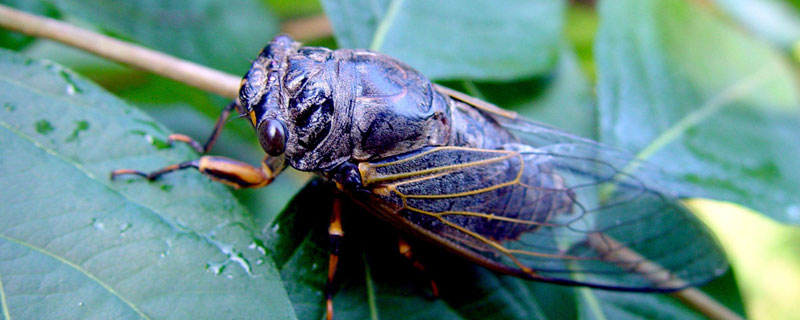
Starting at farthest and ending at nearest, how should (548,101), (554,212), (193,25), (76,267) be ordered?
(193,25)
(548,101)
(554,212)
(76,267)

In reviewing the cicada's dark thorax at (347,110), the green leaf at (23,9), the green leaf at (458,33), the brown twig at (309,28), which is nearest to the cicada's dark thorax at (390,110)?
the cicada's dark thorax at (347,110)

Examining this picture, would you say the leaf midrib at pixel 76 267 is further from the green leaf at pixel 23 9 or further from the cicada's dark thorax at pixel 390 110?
the green leaf at pixel 23 9

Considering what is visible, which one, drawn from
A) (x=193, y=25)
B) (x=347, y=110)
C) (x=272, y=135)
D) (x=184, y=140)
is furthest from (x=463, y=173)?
(x=193, y=25)

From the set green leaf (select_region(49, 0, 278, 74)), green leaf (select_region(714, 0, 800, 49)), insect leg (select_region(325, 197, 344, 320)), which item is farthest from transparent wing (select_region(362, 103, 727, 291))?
green leaf (select_region(714, 0, 800, 49))

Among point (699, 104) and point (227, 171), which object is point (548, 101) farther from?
point (227, 171)

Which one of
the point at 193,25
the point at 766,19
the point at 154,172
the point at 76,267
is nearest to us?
the point at 76,267

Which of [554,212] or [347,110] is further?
[554,212]
